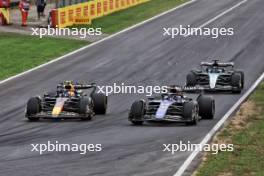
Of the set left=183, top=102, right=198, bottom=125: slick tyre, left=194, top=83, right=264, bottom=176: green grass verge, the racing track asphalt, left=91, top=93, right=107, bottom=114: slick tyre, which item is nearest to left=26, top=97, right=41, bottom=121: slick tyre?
the racing track asphalt

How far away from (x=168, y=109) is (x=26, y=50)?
21238mm

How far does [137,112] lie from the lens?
78.2 ft

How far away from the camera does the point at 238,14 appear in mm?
56594

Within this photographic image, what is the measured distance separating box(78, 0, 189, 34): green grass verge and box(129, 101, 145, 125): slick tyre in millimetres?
26731

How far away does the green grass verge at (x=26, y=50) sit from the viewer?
127ft

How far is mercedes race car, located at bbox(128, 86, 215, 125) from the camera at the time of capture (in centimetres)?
2356

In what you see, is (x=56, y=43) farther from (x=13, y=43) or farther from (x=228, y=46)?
→ (x=228, y=46)

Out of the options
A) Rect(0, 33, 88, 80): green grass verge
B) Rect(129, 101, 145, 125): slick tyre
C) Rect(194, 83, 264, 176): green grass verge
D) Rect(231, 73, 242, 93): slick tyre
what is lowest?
Rect(194, 83, 264, 176): green grass verge

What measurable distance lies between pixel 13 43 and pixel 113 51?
21.1ft

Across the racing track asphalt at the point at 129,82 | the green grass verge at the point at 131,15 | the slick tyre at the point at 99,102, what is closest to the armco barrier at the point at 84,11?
the green grass verge at the point at 131,15

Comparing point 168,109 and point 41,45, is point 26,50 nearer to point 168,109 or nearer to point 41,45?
point 41,45

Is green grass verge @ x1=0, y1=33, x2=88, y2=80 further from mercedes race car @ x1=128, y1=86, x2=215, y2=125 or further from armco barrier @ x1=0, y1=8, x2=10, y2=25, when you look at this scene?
mercedes race car @ x1=128, y1=86, x2=215, y2=125

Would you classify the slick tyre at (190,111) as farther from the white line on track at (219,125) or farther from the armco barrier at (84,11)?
the armco barrier at (84,11)

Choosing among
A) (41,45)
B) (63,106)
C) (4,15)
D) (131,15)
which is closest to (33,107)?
(63,106)
